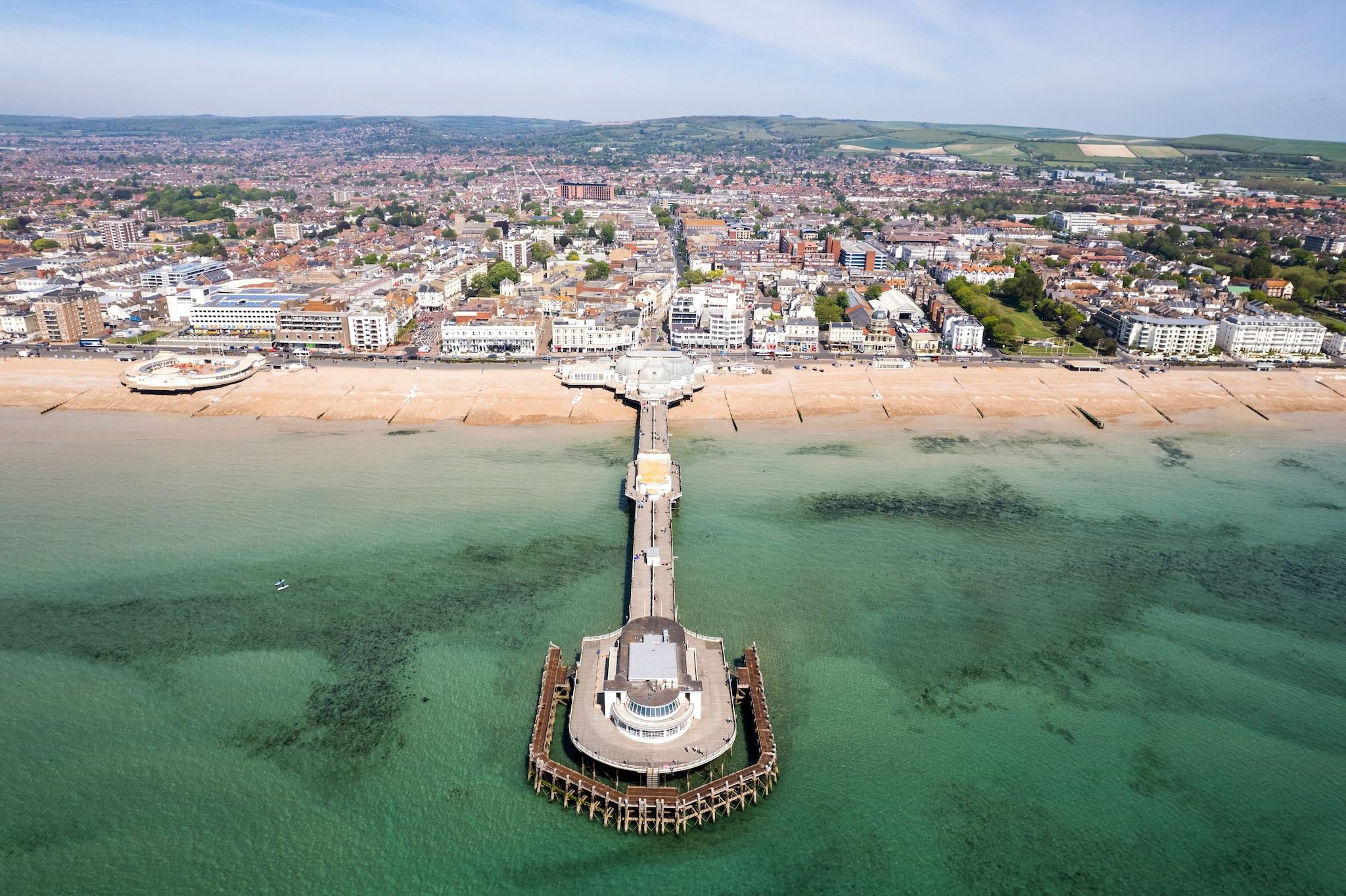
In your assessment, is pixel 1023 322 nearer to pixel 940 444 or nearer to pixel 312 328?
pixel 940 444

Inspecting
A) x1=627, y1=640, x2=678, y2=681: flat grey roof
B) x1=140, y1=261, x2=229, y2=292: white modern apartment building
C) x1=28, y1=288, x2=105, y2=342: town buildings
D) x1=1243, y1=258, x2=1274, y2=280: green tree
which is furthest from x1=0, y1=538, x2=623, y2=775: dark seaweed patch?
x1=1243, y1=258, x2=1274, y2=280: green tree

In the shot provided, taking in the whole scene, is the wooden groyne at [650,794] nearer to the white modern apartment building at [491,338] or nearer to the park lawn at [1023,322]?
the white modern apartment building at [491,338]

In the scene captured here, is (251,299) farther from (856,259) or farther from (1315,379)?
(1315,379)

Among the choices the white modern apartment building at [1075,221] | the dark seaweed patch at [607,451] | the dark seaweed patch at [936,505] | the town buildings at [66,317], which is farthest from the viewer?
the white modern apartment building at [1075,221]

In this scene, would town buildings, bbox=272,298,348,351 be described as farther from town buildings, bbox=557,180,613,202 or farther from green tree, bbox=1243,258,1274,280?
town buildings, bbox=557,180,613,202

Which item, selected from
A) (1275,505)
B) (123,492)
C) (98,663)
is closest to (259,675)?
(98,663)

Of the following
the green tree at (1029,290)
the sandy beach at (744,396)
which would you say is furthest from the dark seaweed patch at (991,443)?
the green tree at (1029,290)
